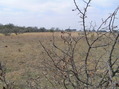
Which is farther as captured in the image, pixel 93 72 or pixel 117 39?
pixel 93 72

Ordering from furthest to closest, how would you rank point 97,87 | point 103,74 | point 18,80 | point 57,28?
point 18,80
point 57,28
point 103,74
point 97,87

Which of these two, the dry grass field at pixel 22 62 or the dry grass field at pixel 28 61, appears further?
the dry grass field at pixel 22 62

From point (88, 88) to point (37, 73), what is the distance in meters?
7.02

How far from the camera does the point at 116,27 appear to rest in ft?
7.97

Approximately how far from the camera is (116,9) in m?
2.43

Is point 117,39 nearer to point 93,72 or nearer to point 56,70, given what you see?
point 93,72

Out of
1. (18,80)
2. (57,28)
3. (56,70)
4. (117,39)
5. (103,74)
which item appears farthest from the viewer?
(18,80)

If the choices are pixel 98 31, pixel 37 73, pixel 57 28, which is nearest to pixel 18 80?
pixel 37 73

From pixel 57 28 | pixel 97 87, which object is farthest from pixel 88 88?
pixel 57 28

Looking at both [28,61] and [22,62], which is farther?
[28,61]

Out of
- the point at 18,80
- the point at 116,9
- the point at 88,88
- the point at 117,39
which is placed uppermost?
the point at 116,9

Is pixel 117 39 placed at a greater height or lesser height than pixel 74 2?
lesser

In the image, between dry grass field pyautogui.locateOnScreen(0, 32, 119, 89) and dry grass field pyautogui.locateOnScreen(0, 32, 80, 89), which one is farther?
dry grass field pyautogui.locateOnScreen(0, 32, 80, 89)

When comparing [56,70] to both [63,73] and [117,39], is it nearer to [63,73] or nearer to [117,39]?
[63,73]
